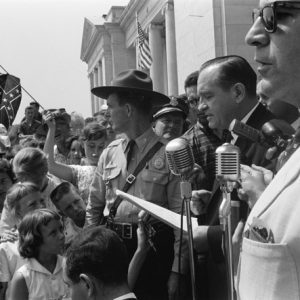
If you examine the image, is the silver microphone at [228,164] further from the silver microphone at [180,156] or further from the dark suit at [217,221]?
the dark suit at [217,221]

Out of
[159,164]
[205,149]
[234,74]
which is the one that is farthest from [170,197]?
[234,74]

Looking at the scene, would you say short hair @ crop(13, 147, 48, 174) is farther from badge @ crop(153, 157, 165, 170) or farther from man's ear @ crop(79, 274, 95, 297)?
man's ear @ crop(79, 274, 95, 297)

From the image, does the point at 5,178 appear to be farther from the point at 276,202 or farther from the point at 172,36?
the point at 172,36

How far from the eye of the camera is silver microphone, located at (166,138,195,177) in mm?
2385

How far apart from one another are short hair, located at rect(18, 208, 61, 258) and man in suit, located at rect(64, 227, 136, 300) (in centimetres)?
144

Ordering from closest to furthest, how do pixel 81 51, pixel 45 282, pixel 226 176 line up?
1. pixel 226 176
2. pixel 45 282
3. pixel 81 51

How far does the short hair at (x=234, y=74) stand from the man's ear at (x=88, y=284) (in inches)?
50.8

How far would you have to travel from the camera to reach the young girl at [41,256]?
4.04 meters

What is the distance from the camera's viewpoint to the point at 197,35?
19.5m

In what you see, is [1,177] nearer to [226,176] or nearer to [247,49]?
[226,176]

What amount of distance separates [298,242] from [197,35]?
18.6 meters

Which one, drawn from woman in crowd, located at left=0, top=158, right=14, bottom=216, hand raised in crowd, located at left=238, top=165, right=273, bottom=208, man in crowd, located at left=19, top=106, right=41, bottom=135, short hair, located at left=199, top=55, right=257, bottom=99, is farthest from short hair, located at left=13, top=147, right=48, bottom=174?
man in crowd, located at left=19, top=106, right=41, bottom=135

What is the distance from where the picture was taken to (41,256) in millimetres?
4199

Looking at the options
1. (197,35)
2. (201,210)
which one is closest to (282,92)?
(201,210)
